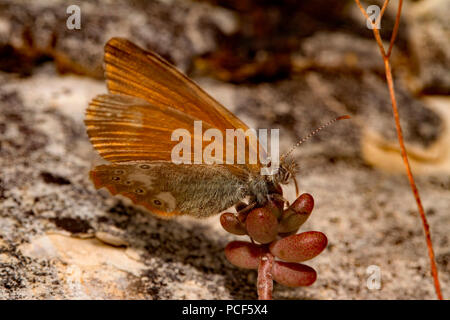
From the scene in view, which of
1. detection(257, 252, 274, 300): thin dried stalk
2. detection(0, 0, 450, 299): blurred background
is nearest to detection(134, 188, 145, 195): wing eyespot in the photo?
detection(0, 0, 450, 299): blurred background

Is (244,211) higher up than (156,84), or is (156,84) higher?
(156,84)

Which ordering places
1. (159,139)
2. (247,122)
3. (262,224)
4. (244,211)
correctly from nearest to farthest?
(262,224) → (244,211) → (159,139) → (247,122)

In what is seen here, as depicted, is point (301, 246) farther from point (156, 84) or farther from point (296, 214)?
point (156, 84)

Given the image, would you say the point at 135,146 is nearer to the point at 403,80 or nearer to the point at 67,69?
the point at 67,69

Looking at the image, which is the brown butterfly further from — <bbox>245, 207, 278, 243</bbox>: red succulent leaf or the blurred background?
the blurred background

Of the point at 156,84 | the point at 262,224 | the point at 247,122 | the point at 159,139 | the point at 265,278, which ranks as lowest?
the point at 265,278

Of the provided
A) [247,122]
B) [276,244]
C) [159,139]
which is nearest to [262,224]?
[276,244]
